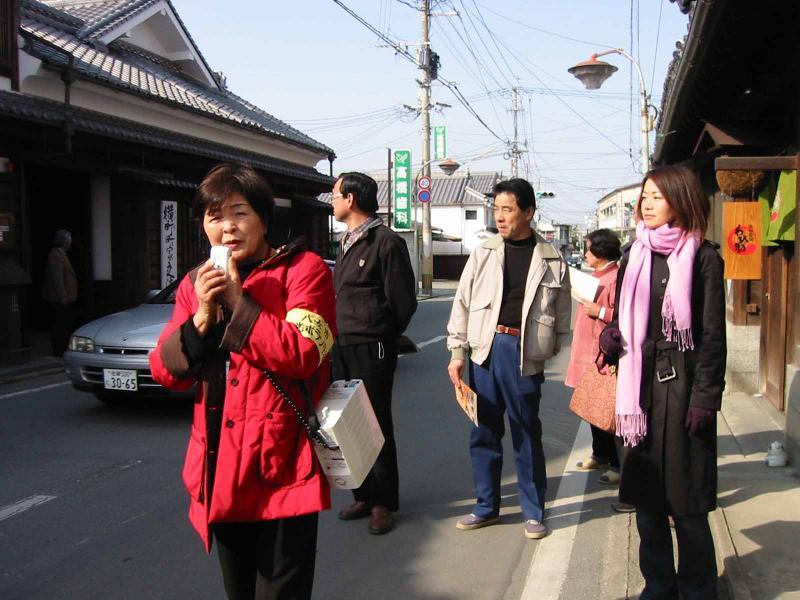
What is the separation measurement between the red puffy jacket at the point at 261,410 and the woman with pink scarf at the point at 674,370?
1.39 metres

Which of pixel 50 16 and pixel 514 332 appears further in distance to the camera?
pixel 50 16

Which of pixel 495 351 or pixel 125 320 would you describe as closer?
pixel 495 351

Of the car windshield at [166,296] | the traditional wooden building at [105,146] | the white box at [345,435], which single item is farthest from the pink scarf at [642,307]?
the traditional wooden building at [105,146]

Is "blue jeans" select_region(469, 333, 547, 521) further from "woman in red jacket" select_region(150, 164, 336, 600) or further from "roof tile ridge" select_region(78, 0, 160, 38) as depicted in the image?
"roof tile ridge" select_region(78, 0, 160, 38)

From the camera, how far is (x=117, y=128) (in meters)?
12.8

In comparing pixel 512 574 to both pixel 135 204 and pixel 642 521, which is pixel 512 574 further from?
pixel 135 204

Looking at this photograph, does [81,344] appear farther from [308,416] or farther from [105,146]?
[105,146]

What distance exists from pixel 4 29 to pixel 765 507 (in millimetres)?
11064

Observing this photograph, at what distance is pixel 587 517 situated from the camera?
4.86 m

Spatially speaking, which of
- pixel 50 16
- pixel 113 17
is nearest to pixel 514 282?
pixel 50 16

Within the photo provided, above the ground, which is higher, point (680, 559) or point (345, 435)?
point (345, 435)

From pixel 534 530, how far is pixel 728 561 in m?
1.05

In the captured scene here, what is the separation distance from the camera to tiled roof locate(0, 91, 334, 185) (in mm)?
10734

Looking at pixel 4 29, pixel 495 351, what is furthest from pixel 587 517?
pixel 4 29
